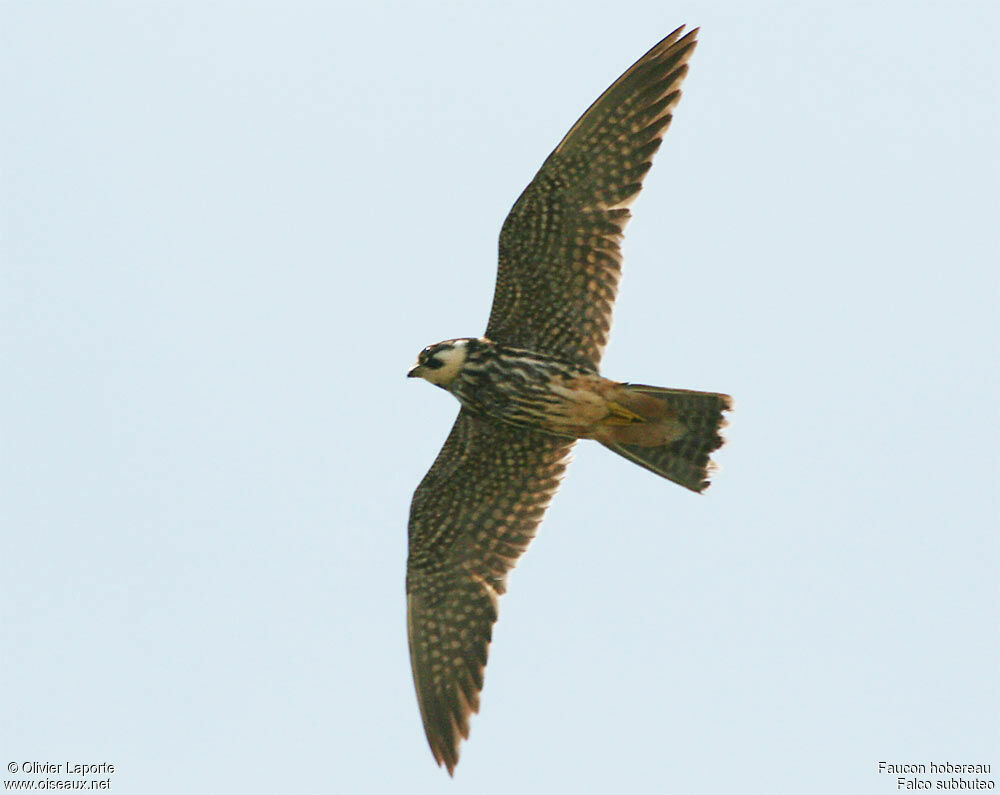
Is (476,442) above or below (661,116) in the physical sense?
below

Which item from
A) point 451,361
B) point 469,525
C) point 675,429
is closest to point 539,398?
point 451,361

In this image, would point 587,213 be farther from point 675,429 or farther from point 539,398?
point 675,429

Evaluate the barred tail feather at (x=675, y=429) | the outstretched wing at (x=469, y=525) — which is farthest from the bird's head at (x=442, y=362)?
the barred tail feather at (x=675, y=429)

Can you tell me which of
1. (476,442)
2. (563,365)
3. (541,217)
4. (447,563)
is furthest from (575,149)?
(447,563)

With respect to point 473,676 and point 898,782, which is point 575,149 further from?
point 898,782

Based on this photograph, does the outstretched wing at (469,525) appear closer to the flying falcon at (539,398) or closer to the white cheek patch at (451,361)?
the flying falcon at (539,398)

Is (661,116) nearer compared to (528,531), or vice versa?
(661,116)

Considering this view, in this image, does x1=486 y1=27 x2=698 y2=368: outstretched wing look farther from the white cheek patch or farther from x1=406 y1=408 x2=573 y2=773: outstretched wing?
x1=406 y1=408 x2=573 y2=773: outstretched wing
